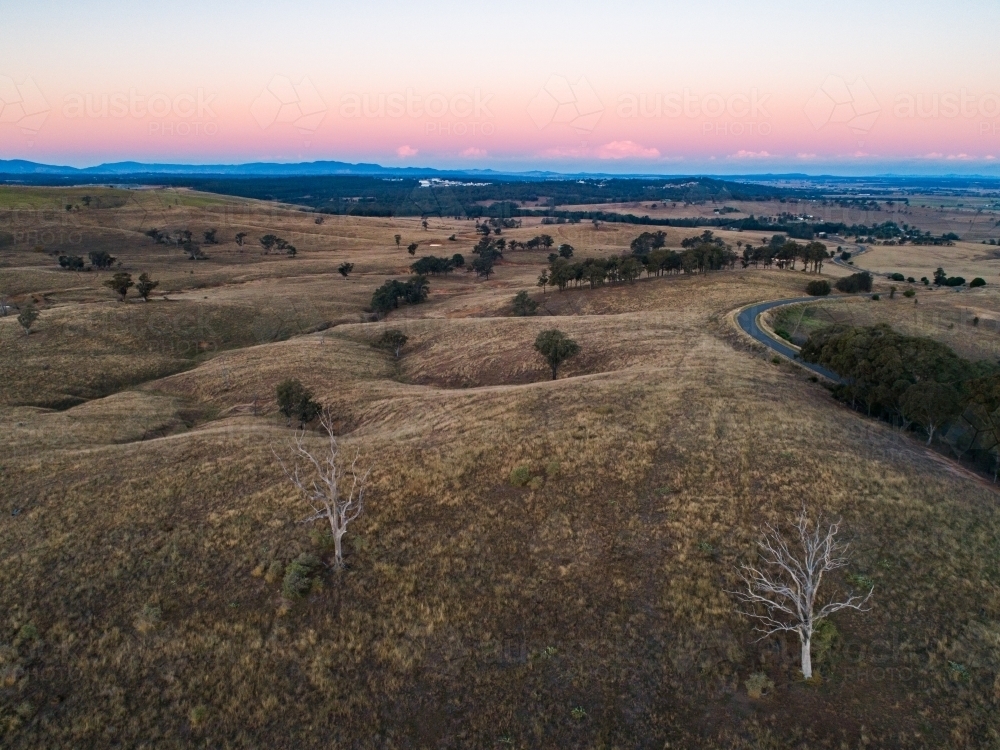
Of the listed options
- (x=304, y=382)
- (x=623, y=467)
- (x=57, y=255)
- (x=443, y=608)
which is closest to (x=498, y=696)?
(x=443, y=608)

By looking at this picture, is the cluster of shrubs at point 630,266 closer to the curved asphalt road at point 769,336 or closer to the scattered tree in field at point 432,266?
the curved asphalt road at point 769,336

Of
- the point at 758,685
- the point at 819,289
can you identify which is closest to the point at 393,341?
the point at 758,685

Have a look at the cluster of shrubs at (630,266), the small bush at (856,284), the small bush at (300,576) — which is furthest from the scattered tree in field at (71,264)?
the small bush at (856,284)

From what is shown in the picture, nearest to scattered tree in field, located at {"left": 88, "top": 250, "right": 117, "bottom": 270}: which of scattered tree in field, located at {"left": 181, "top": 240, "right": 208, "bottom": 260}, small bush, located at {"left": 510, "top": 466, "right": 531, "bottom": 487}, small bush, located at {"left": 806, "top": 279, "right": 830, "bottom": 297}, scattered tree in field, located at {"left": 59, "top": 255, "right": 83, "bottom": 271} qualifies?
scattered tree in field, located at {"left": 59, "top": 255, "right": 83, "bottom": 271}

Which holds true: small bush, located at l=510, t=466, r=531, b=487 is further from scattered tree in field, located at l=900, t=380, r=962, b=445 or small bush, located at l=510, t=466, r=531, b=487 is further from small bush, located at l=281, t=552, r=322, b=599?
scattered tree in field, located at l=900, t=380, r=962, b=445

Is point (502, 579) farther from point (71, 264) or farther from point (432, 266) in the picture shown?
point (71, 264)

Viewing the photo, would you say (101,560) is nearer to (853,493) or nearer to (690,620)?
(690,620)
